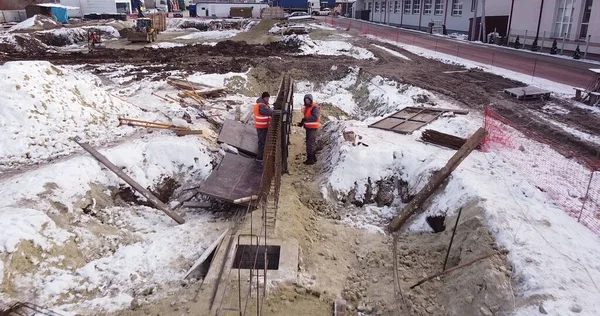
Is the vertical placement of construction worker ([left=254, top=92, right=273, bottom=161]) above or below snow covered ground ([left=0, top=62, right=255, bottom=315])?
above

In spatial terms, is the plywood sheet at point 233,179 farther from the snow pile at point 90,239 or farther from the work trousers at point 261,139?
the snow pile at point 90,239

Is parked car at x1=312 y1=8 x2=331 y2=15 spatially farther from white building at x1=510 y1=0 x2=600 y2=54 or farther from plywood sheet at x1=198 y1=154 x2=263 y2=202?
plywood sheet at x1=198 y1=154 x2=263 y2=202

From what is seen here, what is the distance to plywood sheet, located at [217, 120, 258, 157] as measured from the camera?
385 inches

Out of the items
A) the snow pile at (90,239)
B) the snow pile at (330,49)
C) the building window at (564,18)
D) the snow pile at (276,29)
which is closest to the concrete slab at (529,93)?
the snow pile at (330,49)

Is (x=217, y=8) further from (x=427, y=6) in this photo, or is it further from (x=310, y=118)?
(x=310, y=118)

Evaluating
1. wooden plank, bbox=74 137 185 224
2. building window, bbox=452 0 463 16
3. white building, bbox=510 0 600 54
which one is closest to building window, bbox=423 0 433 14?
building window, bbox=452 0 463 16

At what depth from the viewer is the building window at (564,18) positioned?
21144mm

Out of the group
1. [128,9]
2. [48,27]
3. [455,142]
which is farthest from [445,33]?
[128,9]

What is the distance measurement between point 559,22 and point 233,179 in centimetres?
2200

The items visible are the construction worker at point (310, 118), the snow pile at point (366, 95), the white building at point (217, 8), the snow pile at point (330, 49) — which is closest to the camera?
the construction worker at point (310, 118)

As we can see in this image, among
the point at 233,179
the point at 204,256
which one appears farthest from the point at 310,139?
the point at 204,256

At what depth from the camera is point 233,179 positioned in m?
8.46

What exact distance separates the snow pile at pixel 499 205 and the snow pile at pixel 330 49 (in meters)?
13.2

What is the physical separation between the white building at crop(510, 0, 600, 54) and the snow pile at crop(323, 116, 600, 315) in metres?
14.1
